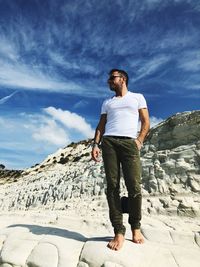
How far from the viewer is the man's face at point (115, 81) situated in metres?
6.19

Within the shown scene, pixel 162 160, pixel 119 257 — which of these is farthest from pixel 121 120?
pixel 162 160

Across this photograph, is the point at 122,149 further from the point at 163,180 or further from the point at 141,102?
the point at 163,180

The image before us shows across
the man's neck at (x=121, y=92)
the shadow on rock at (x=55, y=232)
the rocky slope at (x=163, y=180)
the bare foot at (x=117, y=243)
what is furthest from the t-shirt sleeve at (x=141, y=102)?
the rocky slope at (x=163, y=180)

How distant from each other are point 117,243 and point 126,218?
369 centimetres

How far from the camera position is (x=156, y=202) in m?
11.1

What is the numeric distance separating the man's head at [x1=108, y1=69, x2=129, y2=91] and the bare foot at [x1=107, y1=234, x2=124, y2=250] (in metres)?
2.23

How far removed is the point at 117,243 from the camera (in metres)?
5.73

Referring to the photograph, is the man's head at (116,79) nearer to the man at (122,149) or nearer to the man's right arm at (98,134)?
the man at (122,149)

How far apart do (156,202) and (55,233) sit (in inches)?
193

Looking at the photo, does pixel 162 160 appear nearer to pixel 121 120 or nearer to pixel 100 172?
pixel 100 172

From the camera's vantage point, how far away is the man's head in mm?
6191

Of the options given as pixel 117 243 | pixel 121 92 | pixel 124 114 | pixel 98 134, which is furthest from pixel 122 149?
pixel 117 243

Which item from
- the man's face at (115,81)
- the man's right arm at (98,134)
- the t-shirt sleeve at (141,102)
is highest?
the man's face at (115,81)

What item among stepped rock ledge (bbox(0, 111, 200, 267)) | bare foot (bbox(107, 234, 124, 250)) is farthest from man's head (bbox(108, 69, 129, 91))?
stepped rock ledge (bbox(0, 111, 200, 267))
